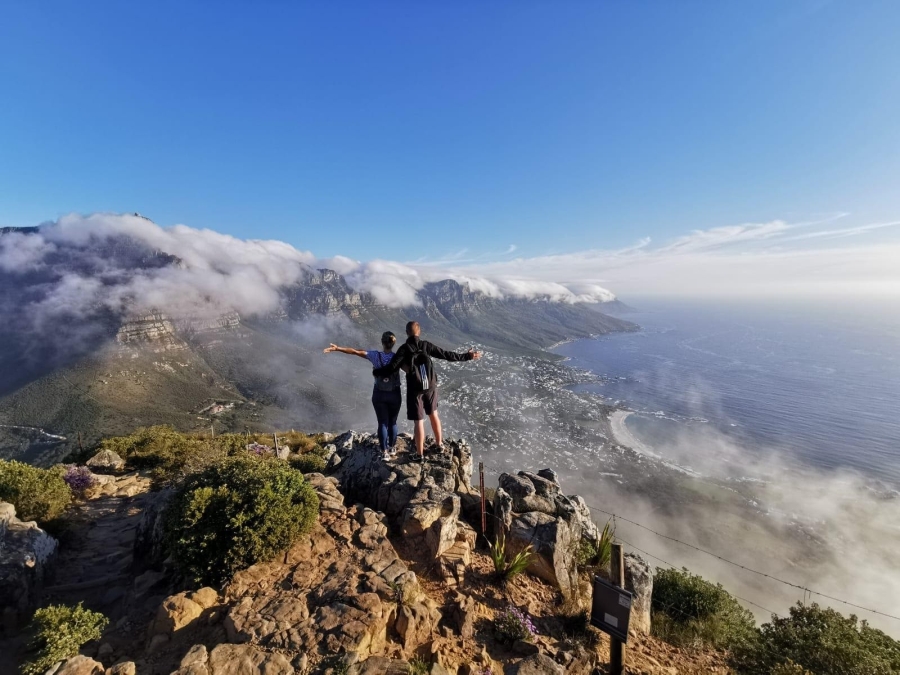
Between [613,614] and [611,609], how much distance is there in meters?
0.07

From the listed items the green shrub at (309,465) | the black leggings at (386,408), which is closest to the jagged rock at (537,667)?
the black leggings at (386,408)

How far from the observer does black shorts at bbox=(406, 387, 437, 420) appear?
9.20 meters

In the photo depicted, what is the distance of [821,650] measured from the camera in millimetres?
8922

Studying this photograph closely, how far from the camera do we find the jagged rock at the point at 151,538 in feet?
30.8

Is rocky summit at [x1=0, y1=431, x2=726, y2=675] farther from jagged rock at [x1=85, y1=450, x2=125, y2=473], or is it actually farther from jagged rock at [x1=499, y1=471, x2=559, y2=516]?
jagged rock at [x1=85, y1=450, x2=125, y2=473]

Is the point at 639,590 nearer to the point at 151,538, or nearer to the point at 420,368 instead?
the point at 420,368

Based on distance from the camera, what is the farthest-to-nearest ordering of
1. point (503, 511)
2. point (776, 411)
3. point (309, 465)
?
point (776, 411) → point (309, 465) → point (503, 511)

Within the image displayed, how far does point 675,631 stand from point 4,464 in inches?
838

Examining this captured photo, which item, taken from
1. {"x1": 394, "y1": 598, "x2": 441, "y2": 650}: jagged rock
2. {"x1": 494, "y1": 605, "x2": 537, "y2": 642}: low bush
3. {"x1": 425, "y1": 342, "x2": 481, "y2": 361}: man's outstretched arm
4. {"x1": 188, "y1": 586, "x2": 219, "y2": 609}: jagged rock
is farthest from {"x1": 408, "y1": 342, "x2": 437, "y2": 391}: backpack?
{"x1": 188, "y1": 586, "x2": 219, "y2": 609}: jagged rock

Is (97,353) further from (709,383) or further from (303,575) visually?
(709,383)

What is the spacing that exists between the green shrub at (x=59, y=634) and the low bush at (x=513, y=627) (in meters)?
7.15

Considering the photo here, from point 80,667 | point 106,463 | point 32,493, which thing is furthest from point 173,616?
point 106,463

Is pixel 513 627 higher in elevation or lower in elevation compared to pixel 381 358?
lower

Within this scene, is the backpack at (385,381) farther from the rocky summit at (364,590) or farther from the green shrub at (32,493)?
the green shrub at (32,493)
